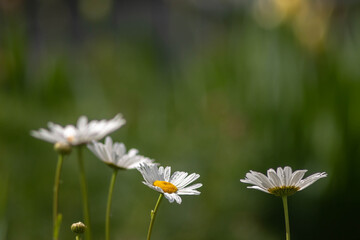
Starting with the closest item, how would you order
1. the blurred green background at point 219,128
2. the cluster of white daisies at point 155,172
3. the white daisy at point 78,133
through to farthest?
the cluster of white daisies at point 155,172
the white daisy at point 78,133
the blurred green background at point 219,128

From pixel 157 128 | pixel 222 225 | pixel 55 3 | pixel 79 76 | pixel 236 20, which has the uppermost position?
pixel 55 3

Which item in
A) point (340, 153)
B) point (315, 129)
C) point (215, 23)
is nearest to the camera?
point (340, 153)

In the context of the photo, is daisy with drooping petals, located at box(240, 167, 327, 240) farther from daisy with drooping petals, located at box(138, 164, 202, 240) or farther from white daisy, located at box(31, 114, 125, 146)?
white daisy, located at box(31, 114, 125, 146)

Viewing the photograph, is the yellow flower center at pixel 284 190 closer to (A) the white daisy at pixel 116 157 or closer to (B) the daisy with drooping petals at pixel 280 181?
(B) the daisy with drooping petals at pixel 280 181

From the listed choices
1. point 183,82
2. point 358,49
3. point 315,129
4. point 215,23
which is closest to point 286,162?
point 315,129

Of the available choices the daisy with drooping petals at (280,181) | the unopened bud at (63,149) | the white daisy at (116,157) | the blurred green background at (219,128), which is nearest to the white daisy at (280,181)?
the daisy with drooping petals at (280,181)

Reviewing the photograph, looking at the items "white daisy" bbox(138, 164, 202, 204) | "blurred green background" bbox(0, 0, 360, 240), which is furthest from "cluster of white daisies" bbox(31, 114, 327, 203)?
"blurred green background" bbox(0, 0, 360, 240)

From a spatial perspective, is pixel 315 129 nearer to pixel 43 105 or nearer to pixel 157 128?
pixel 157 128

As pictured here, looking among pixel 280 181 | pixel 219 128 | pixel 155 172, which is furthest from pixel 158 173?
pixel 219 128
